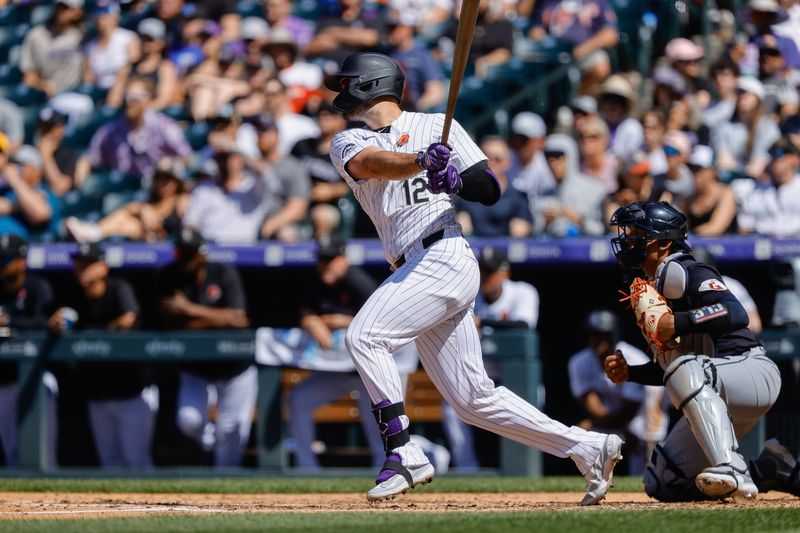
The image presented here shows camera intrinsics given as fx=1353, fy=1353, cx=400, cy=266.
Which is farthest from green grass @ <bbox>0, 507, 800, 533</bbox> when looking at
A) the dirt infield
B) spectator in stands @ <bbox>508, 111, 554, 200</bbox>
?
spectator in stands @ <bbox>508, 111, 554, 200</bbox>

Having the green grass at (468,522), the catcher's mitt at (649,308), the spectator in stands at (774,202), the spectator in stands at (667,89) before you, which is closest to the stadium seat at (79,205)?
the spectator in stands at (667,89)

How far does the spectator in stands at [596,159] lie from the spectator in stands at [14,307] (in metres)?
3.76

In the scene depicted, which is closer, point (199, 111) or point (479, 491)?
point (479, 491)

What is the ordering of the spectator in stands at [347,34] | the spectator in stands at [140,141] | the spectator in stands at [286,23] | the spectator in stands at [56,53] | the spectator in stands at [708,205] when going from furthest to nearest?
the spectator in stands at [56,53] → the spectator in stands at [286,23] → the spectator in stands at [347,34] → the spectator in stands at [140,141] → the spectator in stands at [708,205]

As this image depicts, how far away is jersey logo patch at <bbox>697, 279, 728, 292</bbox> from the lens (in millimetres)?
5047

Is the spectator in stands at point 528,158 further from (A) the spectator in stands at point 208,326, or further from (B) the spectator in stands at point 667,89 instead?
(A) the spectator in stands at point 208,326

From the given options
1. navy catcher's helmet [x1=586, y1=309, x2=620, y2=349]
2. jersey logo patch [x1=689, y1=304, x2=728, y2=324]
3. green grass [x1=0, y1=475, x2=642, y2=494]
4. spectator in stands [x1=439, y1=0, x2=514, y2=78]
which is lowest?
green grass [x1=0, y1=475, x2=642, y2=494]

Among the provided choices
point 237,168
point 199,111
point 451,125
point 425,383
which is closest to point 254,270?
point 237,168

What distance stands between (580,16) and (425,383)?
3972 millimetres

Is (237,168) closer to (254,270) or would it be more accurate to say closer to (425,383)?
(254,270)

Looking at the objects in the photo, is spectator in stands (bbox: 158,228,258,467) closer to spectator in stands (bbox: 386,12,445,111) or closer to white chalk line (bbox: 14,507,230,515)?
spectator in stands (bbox: 386,12,445,111)

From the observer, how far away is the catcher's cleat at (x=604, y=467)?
5016 millimetres

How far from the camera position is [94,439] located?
914cm

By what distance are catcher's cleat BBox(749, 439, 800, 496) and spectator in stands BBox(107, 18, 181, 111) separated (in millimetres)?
7193
